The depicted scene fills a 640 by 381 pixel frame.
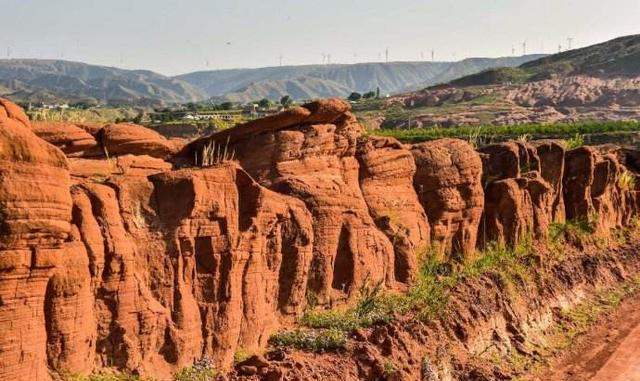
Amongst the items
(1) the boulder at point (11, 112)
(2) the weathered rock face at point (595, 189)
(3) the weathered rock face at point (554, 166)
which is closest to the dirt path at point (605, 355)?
(3) the weathered rock face at point (554, 166)

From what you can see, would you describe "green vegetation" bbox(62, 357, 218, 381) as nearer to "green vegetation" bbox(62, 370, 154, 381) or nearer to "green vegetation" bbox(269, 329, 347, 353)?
"green vegetation" bbox(62, 370, 154, 381)

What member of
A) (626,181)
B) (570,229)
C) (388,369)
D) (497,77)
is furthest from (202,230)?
(497,77)

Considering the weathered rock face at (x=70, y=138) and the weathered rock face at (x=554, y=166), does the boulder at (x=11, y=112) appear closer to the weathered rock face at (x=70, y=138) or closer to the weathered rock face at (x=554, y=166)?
the weathered rock face at (x=70, y=138)

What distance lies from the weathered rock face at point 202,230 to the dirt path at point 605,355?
4150 millimetres

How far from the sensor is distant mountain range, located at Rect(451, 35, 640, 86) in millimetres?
155000

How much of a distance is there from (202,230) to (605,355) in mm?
14137

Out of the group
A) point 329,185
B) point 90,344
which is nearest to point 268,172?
point 329,185

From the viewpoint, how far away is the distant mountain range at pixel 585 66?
155000 mm

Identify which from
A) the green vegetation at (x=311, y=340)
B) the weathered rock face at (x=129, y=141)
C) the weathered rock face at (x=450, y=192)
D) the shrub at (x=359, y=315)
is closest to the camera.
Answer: the green vegetation at (x=311, y=340)

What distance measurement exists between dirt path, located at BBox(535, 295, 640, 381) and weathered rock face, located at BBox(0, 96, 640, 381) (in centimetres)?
415

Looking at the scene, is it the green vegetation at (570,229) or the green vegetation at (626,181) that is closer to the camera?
the green vegetation at (570,229)

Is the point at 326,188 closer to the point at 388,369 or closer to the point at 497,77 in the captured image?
the point at 388,369

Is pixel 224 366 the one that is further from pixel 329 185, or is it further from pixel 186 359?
pixel 329 185

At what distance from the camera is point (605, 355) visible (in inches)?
945
